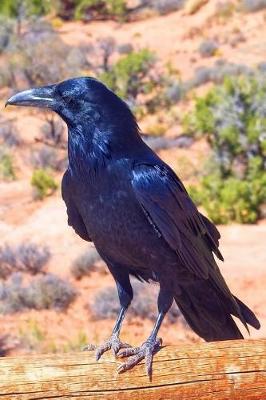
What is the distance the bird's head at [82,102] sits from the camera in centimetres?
312

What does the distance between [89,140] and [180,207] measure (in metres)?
0.49

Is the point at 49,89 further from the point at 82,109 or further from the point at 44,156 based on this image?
the point at 44,156

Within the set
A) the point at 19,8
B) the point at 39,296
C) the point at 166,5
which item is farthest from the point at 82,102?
the point at 166,5

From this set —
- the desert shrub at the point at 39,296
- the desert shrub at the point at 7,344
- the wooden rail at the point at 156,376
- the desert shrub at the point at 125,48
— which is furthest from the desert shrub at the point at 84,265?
the desert shrub at the point at 125,48

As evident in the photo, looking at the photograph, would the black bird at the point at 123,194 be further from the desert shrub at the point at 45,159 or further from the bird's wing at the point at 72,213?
the desert shrub at the point at 45,159

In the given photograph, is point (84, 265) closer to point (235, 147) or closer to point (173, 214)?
point (235, 147)

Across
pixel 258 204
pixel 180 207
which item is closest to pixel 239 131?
pixel 258 204

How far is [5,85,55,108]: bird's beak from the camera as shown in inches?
125

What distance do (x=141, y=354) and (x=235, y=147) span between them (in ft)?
35.4

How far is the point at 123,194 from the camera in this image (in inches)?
123

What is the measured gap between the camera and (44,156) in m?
16.0

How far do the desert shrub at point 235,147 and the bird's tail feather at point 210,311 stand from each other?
7976 millimetres

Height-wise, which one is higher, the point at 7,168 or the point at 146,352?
the point at 146,352

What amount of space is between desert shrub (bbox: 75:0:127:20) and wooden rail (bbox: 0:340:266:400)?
28470 millimetres
